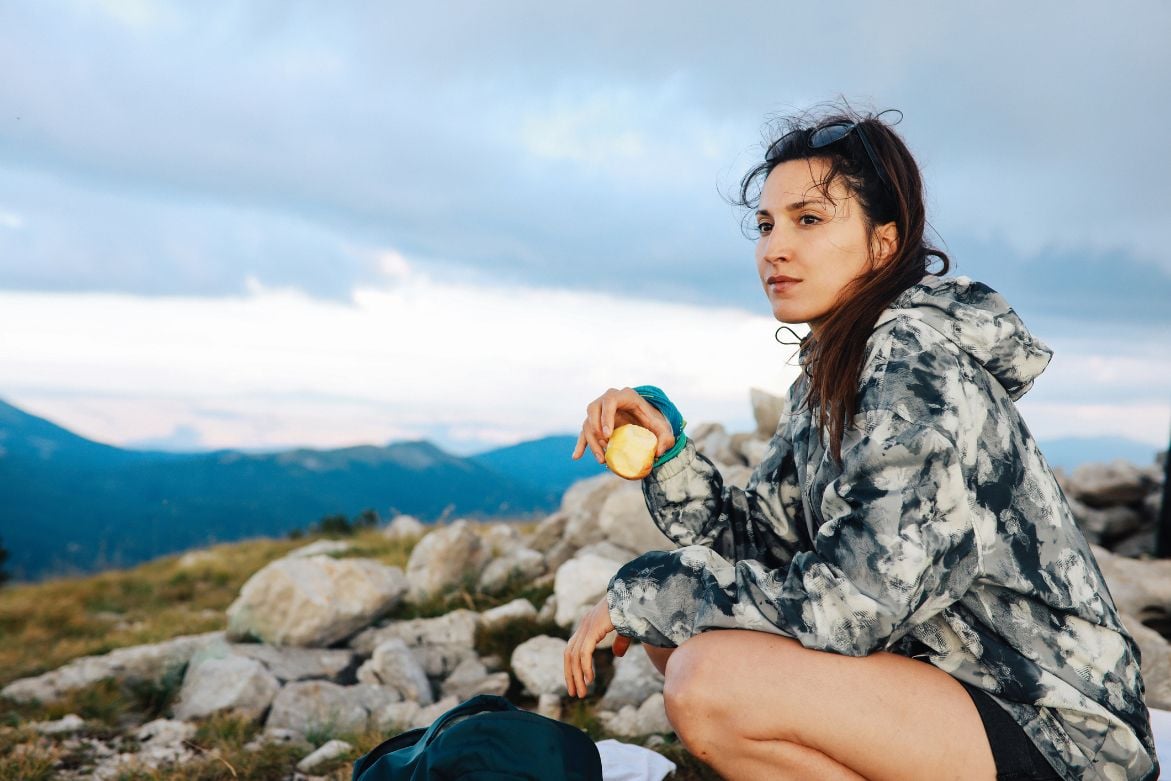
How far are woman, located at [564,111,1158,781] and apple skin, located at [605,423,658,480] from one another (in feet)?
1.39

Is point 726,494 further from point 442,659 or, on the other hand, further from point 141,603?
point 141,603

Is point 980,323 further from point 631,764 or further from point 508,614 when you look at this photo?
point 508,614

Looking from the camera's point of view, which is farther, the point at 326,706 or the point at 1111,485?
the point at 1111,485

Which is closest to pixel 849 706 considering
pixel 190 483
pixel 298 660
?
pixel 298 660

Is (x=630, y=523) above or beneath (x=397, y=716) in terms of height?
above

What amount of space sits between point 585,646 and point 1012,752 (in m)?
1.11

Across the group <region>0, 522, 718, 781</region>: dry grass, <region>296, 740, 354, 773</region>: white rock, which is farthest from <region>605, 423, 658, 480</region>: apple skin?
<region>296, 740, 354, 773</region>: white rock

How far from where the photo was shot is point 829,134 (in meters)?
2.72

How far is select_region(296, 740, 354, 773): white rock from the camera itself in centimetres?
412

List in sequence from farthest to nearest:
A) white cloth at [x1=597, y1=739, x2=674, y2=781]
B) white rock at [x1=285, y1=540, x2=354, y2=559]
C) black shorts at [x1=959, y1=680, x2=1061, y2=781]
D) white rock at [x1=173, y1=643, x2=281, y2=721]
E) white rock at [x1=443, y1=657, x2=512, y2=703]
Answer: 1. white rock at [x1=285, y1=540, x2=354, y2=559]
2. white rock at [x1=443, y1=657, x2=512, y2=703]
3. white rock at [x1=173, y1=643, x2=281, y2=721]
4. white cloth at [x1=597, y1=739, x2=674, y2=781]
5. black shorts at [x1=959, y1=680, x2=1061, y2=781]

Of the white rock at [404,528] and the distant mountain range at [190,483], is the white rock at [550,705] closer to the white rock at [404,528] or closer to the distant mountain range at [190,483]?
the white rock at [404,528]

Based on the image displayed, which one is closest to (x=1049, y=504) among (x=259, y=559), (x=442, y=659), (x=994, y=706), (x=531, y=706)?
(x=994, y=706)

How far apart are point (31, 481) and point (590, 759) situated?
440 ft

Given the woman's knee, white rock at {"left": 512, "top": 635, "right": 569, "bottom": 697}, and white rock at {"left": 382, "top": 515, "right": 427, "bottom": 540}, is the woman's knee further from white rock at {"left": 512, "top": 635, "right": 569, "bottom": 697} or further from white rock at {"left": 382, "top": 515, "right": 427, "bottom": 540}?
white rock at {"left": 382, "top": 515, "right": 427, "bottom": 540}
